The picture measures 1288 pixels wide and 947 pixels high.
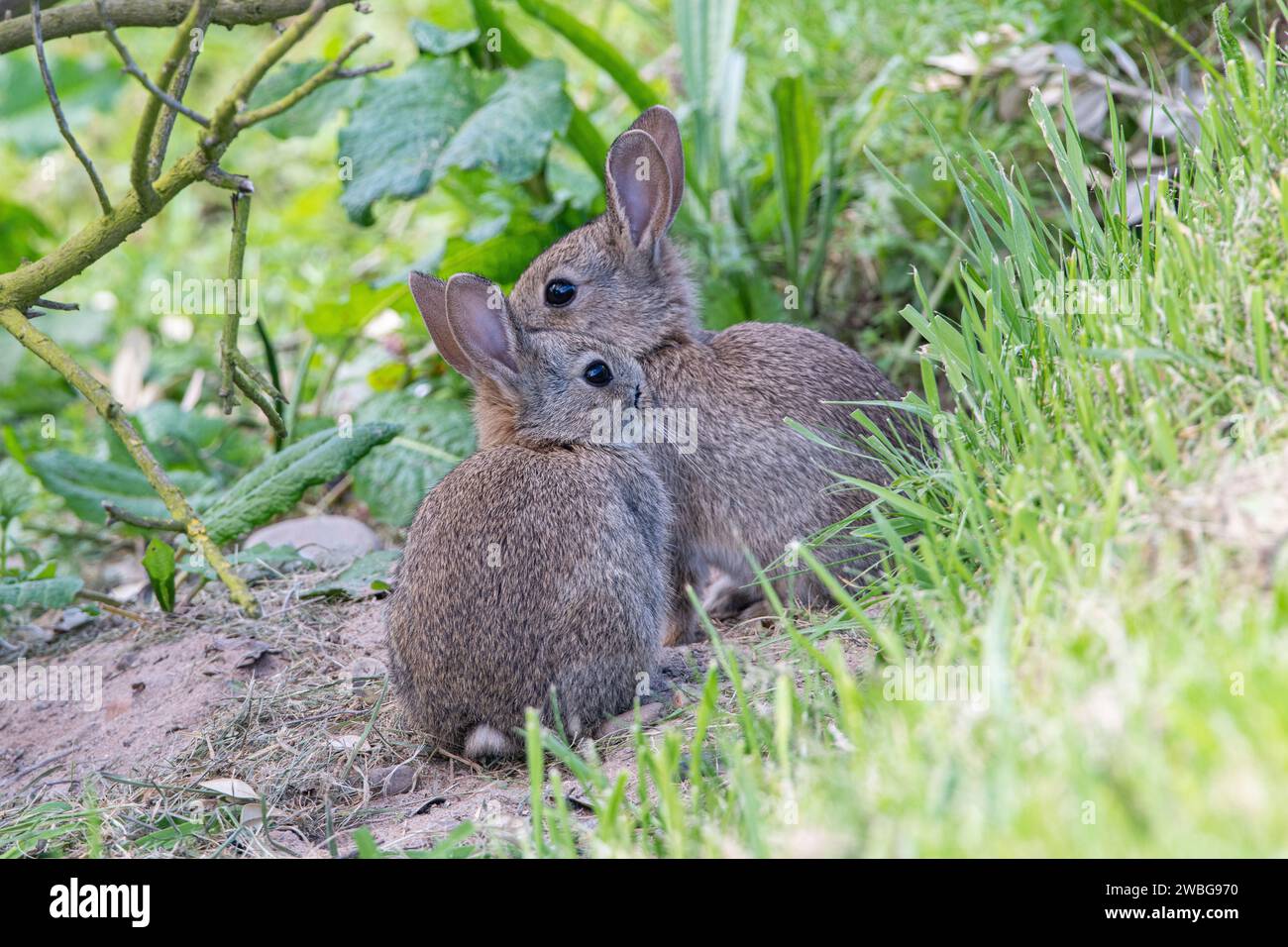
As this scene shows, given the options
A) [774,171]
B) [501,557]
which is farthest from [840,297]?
[501,557]

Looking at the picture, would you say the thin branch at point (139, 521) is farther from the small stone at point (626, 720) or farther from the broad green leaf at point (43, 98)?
the broad green leaf at point (43, 98)

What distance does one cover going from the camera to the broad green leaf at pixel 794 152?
650 centimetres

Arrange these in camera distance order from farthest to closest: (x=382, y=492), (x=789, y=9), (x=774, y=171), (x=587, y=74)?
(x=587, y=74) → (x=789, y=9) → (x=774, y=171) → (x=382, y=492)

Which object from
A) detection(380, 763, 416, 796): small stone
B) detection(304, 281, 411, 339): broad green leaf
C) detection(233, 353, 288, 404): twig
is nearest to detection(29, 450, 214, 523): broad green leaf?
detection(233, 353, 288, 404): twig

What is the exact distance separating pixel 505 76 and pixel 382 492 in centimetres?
215

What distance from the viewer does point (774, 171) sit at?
6914 mm

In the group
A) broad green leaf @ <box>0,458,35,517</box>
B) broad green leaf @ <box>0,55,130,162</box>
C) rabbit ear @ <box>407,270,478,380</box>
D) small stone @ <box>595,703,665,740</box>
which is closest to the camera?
small stone @ <box>595,703,665,740</box>

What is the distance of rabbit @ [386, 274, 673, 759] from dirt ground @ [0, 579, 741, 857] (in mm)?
159

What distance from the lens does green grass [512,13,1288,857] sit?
6.79 ft

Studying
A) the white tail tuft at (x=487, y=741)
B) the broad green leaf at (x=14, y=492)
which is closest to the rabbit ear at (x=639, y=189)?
the white tail tuft at (x=487, y=741)

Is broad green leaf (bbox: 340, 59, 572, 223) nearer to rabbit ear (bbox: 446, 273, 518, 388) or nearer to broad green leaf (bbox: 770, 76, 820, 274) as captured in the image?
broad green leaf (bbox: 770, 76, 820, 274)

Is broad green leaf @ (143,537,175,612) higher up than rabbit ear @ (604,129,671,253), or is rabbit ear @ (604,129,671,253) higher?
rabbit ear @ (604,129,671,253)

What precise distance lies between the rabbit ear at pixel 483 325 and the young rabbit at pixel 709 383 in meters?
0.05
